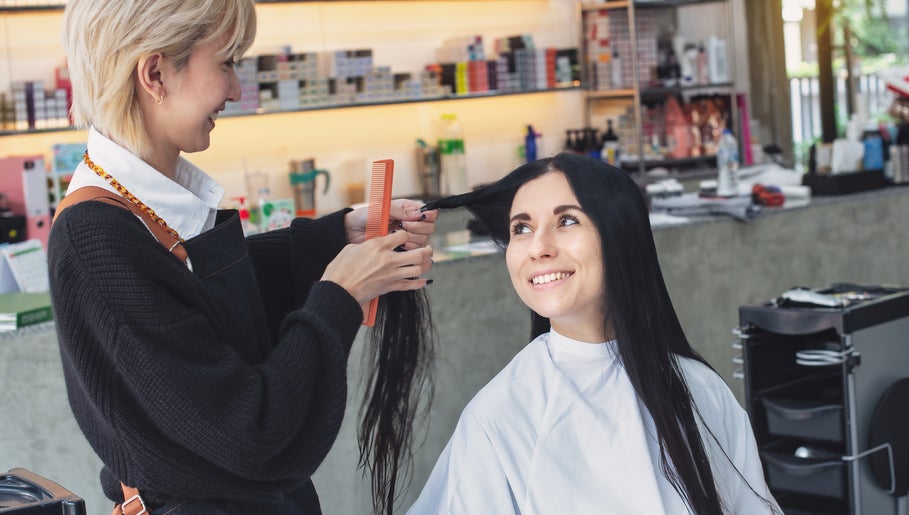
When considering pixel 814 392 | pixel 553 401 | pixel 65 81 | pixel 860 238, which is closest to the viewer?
pixel 553 401

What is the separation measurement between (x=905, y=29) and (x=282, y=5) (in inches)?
299

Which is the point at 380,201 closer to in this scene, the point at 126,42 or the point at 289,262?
the point at 289,262

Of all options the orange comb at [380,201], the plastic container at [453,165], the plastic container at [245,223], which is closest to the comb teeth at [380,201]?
the orange comb at [380,201]

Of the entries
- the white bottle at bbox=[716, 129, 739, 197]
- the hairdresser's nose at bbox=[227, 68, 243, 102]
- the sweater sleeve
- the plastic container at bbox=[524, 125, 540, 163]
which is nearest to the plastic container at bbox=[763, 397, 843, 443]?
the sweater sleeve

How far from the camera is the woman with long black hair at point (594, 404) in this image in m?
1.76

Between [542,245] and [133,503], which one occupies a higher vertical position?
[542,245]

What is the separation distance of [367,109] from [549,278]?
4.03 m

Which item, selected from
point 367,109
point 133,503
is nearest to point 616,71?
point 367,109

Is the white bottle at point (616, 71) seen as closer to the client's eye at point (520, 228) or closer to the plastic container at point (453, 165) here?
the plastic container at point (453, 165)

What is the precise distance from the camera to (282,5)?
17.7 feet

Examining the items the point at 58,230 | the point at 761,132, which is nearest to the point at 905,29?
the point at 761,132

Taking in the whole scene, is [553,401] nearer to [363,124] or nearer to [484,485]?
[484,485]

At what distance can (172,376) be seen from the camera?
123 centimetres

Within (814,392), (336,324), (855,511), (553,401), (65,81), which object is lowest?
(855,511)
